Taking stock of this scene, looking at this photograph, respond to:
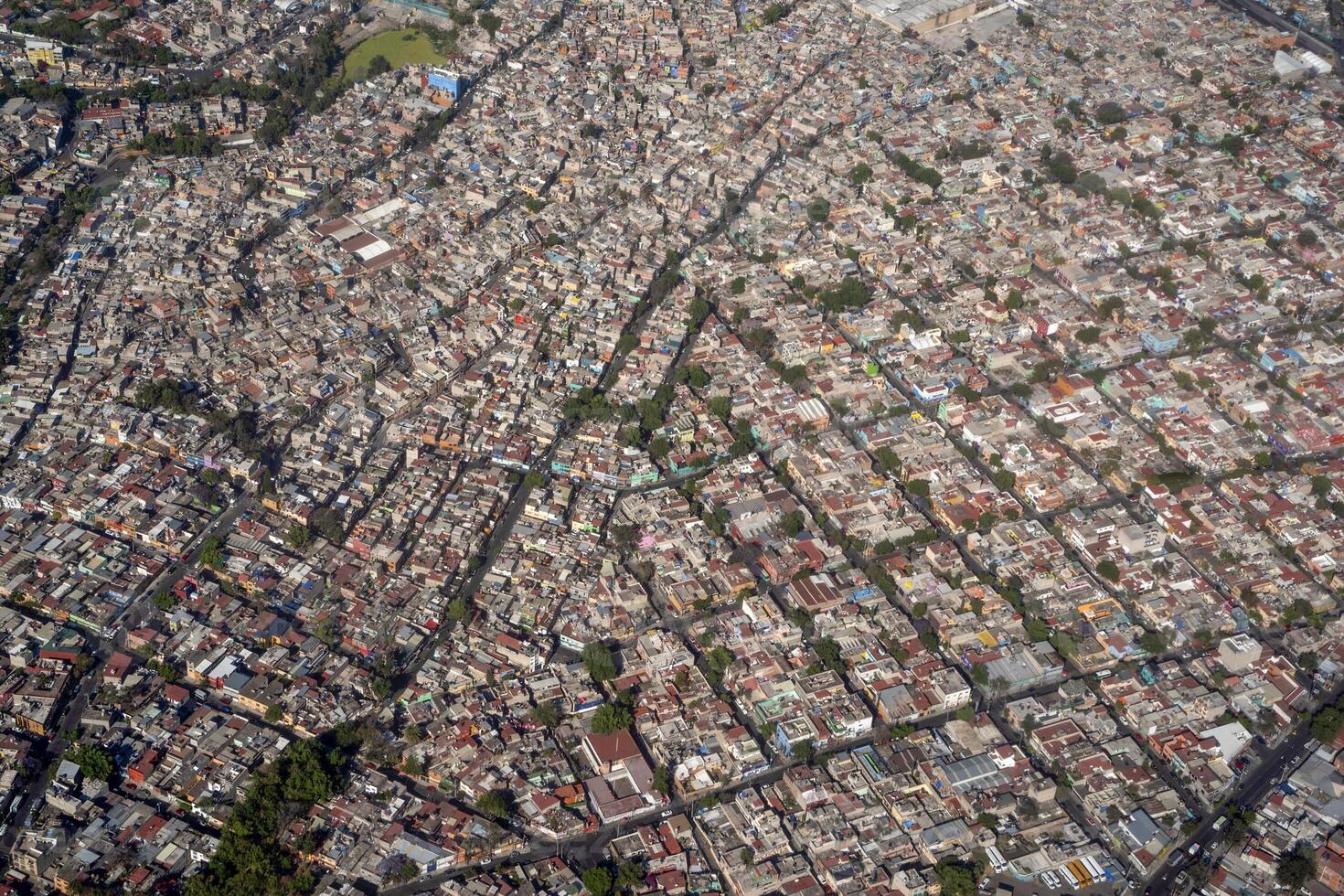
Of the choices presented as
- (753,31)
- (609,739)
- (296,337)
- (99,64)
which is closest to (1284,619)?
(609,739)

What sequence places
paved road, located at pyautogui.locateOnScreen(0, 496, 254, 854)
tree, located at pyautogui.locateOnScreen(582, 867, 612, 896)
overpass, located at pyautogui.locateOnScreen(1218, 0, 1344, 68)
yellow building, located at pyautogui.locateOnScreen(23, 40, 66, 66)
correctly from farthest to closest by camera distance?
overpass, located at pyautogui.locateOnScreen(1218, 0, 1344, 68) < yellow building, located at pyautogui.locateOnScreen(23, 40, 66, 66) < paved road, located at pyautogui.locateOnScreen(0, 496, 254, 854) < tree, located at pyautogui.locateOnScreen(582, 867, 612, 896)

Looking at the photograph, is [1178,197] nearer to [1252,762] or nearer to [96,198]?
[1252,762]

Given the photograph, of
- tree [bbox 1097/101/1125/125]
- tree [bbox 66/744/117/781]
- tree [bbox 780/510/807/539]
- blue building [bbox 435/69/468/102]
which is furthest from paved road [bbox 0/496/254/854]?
tree [bbox 1097/101/1125/125]

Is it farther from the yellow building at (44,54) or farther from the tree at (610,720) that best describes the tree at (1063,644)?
the yellow building at (44,54)

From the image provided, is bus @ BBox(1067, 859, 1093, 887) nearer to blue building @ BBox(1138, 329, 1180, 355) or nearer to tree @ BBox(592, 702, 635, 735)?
tree @ BBox(592, 702, 635, 735)

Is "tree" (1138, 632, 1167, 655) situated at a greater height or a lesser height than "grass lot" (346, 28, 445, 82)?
lesser

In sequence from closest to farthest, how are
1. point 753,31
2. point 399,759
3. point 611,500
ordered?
point 399,759
point 611,500
point 753,31

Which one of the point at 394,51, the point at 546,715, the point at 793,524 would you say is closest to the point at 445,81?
the point at 394,51
